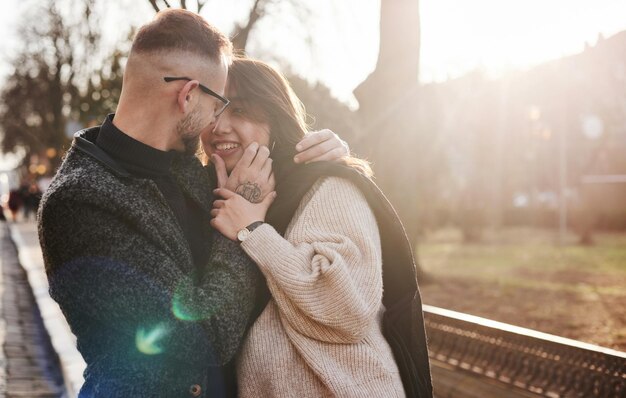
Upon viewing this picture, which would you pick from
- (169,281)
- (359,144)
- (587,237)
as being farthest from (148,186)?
(587,237)

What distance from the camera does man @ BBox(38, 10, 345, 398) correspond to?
6.02 feet

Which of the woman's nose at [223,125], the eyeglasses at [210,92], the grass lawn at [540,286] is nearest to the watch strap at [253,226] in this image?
the eyeglasses at [210,92]

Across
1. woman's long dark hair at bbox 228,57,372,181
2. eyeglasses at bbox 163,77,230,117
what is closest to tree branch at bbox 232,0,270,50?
woman's long dark hair at bbox 228,57,372,181

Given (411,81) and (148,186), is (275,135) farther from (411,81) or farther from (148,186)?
(411,81)

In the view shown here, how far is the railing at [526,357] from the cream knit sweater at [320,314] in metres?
2.31

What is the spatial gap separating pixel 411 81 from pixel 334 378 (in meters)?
5.04

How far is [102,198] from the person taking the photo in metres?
1.87

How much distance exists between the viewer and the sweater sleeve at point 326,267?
1979mm

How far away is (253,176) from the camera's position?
91.4 inches

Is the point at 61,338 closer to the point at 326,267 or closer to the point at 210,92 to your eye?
the point at 210,92

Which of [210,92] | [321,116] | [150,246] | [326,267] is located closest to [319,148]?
[210,92]

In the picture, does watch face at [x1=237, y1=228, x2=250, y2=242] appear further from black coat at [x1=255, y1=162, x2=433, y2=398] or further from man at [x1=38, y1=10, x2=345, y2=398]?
black coat at [x1=255, y1=162, x2=433, y2=398]

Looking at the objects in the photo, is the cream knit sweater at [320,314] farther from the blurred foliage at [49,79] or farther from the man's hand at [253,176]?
the blurred foliage at [49,79]

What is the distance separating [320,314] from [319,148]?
68 cm
